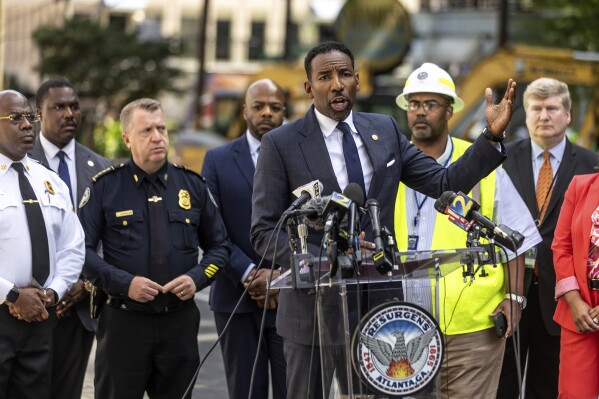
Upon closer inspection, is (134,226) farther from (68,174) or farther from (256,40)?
(256,40)

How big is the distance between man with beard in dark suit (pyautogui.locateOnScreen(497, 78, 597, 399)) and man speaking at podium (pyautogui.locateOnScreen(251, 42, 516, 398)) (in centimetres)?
197

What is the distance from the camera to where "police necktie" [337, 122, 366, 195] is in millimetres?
6020

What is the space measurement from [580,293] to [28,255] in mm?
3045

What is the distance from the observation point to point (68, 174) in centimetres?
830

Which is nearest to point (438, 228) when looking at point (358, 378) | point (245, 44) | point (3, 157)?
point (358, 378)

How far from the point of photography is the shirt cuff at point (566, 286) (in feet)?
22.2

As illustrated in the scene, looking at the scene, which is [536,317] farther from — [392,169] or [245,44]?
[245,44]

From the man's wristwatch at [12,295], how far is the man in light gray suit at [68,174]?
1076 millimetres

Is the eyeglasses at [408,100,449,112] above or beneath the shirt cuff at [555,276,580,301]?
above

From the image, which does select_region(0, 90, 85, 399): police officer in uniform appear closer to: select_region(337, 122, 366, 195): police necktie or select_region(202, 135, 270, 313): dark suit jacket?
select_region(202, 135, 270, 313): dark suit jacket

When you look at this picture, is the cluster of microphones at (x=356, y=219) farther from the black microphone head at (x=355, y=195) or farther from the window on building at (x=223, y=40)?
the window on building at (x=223, y=40)

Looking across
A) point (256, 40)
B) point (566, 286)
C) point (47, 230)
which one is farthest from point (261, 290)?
point (256, 40)

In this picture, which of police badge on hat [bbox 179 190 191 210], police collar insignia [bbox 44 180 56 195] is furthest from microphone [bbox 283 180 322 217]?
police collar insignia [bbox 44 180 56 195]

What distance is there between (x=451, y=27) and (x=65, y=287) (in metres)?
43.4
